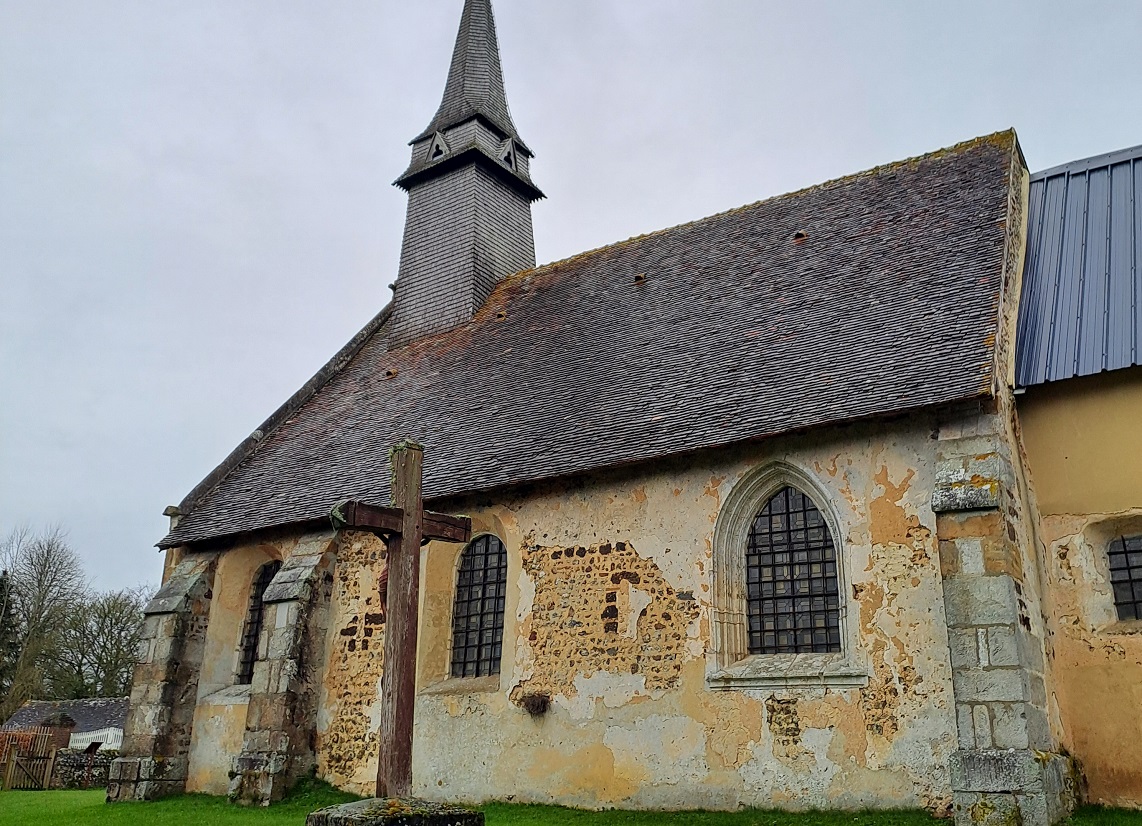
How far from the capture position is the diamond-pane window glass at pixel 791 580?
1035 cm

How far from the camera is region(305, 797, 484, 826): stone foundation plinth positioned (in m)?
5.56

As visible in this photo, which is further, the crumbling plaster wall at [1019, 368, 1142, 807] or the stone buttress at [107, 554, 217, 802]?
the stone buttress at [107, 554, 217, 802]

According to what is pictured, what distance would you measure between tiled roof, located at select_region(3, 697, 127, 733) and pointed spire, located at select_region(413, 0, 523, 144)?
22408mm

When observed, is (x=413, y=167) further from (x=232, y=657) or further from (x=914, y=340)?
(x=914, y=340)

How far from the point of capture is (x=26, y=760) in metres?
22.3

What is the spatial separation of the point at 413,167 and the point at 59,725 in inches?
773

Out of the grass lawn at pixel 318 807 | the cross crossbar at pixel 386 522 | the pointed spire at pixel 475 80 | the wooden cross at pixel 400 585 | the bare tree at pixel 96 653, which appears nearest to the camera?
the wooden cross at pixel 400 585

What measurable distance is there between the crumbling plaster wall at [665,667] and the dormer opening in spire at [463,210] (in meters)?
7.15

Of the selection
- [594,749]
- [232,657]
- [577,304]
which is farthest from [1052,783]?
[232,657]

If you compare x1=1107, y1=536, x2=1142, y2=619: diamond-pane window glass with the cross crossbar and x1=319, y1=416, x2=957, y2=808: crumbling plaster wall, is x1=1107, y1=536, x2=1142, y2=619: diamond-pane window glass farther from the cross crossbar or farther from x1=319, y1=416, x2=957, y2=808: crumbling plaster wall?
the cross crossbar

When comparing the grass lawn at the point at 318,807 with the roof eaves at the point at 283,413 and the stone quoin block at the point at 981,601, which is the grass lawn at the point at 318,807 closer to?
the stone quoin block at the point at 981,601

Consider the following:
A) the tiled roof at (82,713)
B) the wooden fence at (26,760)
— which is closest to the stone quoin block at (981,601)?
the wooden fence at (26,760)

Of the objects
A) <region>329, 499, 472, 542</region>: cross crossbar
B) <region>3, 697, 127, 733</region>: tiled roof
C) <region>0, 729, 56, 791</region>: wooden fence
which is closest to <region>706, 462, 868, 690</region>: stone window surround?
<region>329, 499, 472, 542</region>: cross crossbar

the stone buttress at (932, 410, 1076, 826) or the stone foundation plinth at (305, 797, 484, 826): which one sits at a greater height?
the stone buttress at (932, 410, 1076, 826)
